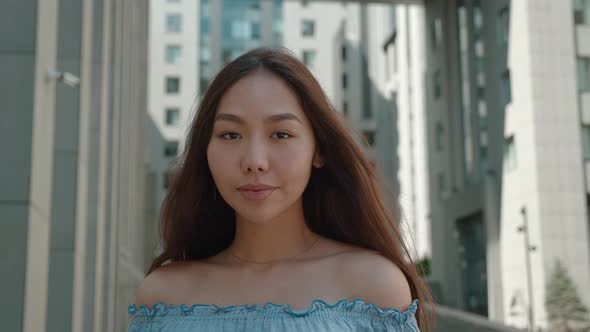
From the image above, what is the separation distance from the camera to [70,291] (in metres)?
7.48

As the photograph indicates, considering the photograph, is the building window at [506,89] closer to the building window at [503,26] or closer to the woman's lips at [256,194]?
the building window at [503,26]

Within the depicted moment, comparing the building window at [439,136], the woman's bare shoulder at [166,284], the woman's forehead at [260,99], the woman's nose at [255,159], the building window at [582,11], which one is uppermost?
the building window at [582,11]

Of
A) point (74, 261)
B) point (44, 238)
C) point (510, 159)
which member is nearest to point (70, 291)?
point (74, 261)

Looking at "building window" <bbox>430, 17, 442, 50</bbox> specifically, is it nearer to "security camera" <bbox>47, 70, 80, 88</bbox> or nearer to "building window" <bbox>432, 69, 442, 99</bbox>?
"building window" <bbox>432, 69, 442, 99</bbox>

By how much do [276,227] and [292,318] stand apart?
346mm

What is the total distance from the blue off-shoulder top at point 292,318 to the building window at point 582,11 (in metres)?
25.7

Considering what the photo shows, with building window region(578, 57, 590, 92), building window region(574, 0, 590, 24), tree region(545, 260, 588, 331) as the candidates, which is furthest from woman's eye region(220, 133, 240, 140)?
building window region(574, 0, 590, 24)

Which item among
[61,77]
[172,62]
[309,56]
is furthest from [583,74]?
[172,62]

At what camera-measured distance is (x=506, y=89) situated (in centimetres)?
2812

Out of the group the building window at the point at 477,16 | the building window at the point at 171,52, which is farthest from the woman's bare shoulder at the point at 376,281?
the building window at the point at 171,52

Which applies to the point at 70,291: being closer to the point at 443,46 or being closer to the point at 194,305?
the point at 194,305

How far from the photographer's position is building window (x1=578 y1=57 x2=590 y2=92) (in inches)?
1013

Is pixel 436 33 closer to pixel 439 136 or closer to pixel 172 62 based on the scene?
pixel 439 136

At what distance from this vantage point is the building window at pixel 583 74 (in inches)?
1013
